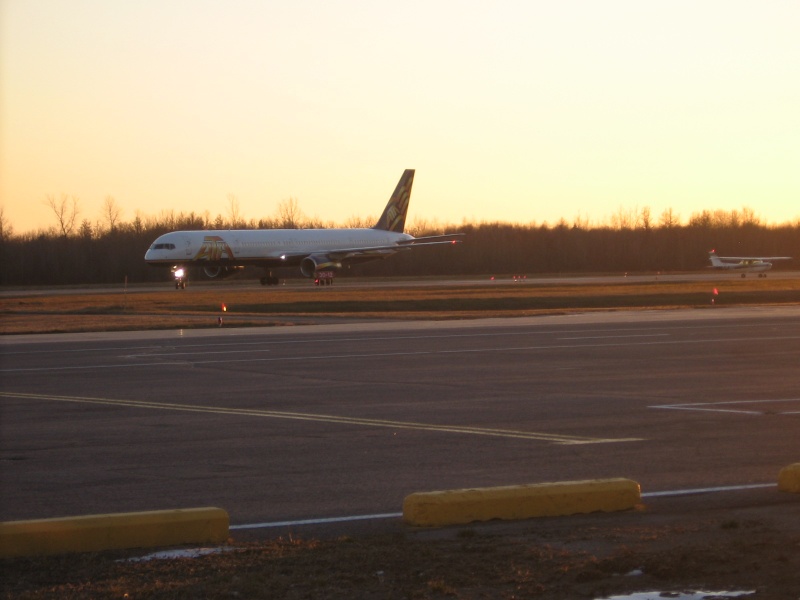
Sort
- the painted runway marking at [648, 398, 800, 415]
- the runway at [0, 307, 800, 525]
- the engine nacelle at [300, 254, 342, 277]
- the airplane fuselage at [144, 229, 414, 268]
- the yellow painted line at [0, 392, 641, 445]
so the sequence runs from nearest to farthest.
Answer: the runway at [0, 307, 800, 525] → the yellow painted line at [0, 392, 641, 445] → the painted runway marking at [648, 398, 800, 415] → the airplane fuselage at [144, 229, 414, 268] → the engine nacelle at [300, 254, 342, 277]

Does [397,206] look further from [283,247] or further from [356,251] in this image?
[283,247]

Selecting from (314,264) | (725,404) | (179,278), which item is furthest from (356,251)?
(725,404)

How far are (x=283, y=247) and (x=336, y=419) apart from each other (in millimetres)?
47358

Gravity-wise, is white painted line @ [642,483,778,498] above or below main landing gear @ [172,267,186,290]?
below

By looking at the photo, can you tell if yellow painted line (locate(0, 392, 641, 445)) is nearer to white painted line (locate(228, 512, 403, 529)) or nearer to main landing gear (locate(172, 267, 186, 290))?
white painted line (locate(228, 512, 403, 529))

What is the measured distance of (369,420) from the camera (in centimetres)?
1167

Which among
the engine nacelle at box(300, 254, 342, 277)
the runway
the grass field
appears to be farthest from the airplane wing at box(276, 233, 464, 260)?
the runway

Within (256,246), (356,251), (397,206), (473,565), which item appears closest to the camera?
(473,565)

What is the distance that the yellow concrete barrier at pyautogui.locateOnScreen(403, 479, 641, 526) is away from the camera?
275 inches

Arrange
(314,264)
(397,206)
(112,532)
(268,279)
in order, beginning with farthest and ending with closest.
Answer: (397,206) < (268,279) < (314,264) < (112,532)

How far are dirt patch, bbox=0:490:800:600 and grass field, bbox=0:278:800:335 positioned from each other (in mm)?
21818

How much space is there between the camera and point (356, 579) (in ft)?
18.6

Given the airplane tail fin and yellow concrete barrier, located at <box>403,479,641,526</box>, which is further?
the airplane tail fin

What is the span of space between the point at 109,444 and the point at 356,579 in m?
5.34
